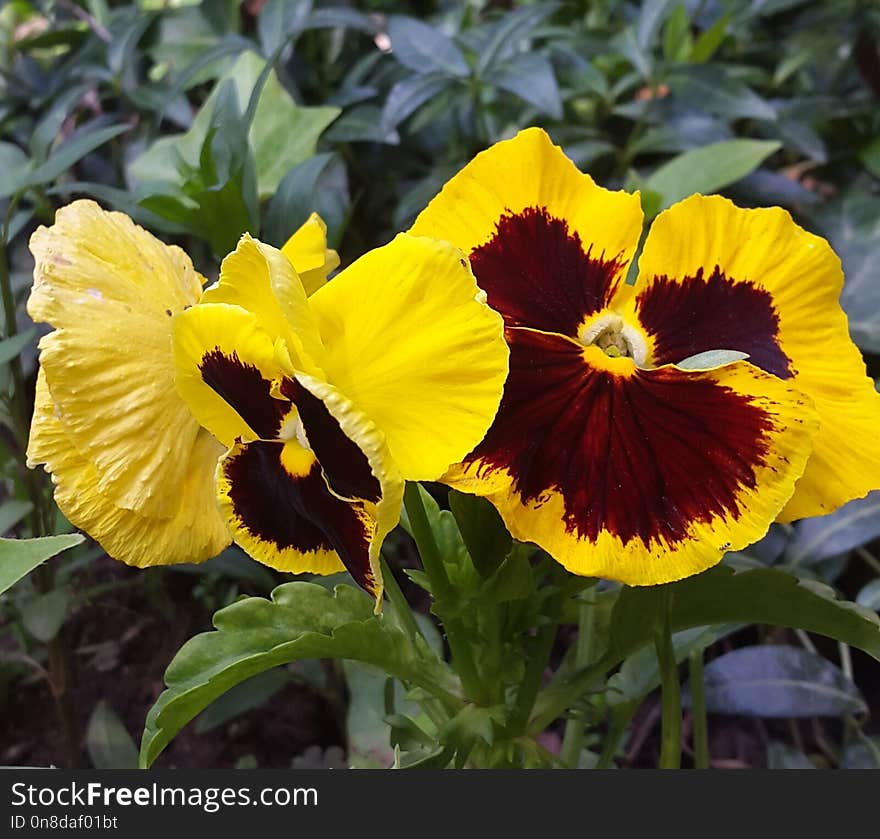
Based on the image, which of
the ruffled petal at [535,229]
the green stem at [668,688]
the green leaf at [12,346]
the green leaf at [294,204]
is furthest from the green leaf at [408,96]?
the green stem at [668,688]

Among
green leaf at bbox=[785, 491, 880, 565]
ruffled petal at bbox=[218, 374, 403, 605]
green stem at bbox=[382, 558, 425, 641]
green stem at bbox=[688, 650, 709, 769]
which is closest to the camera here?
ruffled petal at bbox=[218, 374, 403, 605]

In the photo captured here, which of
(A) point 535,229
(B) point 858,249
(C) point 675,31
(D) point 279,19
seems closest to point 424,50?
(D) point 279,19

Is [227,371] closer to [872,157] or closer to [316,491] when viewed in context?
[316,491]

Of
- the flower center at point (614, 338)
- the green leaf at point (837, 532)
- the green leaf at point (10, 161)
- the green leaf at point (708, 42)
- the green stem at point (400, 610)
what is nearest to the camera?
the flower center at point (614, 338)

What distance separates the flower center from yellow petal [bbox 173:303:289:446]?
0.17m

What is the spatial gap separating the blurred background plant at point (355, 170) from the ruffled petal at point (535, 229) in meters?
0.29

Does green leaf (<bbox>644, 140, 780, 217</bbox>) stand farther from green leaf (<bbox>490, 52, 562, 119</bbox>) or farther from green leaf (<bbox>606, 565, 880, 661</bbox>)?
green leaf (<bbox>606, 565, 880, 661</bbox>)

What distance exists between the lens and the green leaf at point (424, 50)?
1080 mm

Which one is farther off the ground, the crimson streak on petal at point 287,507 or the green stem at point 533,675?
the crimson streak on petal at point 287,507

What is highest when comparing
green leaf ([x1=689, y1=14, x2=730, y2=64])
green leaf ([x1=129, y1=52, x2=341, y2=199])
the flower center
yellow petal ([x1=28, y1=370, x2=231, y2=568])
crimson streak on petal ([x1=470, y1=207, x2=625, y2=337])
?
green leaf ([x1=689, y1=14, x2=730, y2=64])

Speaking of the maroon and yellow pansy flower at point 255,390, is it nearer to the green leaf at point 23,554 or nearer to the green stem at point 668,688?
the green leaf at point 23,554

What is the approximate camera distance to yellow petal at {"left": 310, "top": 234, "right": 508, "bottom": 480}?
1.32ft

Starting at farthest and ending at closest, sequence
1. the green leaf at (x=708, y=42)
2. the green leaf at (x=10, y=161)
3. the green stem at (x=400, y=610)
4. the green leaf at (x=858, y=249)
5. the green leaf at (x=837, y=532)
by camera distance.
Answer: the green leaf at (x=708, y=42) < the green leaf at (x=858, y=249) < the green leaf at (x=10, y=161) < the green leaf at (x=837, y=532) < the green stem at (x=400, y=610)

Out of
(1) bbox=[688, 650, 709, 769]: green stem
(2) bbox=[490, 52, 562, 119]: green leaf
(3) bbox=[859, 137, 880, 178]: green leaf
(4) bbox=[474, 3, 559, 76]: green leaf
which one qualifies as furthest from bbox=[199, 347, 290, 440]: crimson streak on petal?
(3) bbox=[859, 137, 880, 178]: green leaf
